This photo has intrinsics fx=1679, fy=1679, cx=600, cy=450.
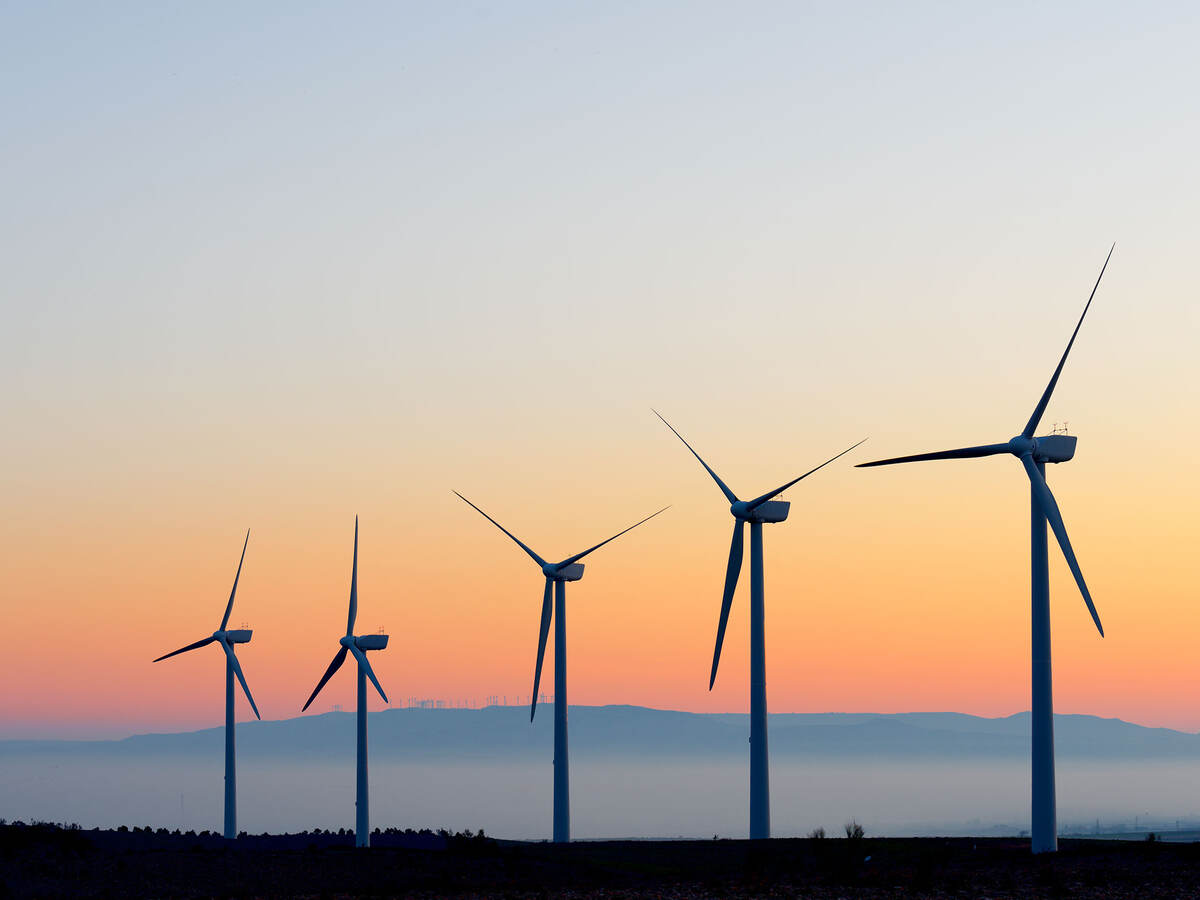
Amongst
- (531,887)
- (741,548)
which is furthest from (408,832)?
(531,887)

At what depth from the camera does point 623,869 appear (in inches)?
2635

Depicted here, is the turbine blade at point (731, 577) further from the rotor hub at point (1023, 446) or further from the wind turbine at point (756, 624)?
the rotor hub at point (1023, 446)

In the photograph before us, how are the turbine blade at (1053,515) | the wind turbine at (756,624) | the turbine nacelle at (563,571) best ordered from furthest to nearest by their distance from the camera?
1. the turbine nacelle at (563,571)
2. the wind turbine at (756,624)
3. the turbine blade at (1053,515)

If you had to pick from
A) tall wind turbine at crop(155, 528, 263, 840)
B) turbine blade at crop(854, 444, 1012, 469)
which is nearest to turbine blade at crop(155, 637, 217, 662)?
tall wind turbine at crop(155, 528, 263, 840)

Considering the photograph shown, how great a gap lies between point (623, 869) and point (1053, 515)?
71.9 feet

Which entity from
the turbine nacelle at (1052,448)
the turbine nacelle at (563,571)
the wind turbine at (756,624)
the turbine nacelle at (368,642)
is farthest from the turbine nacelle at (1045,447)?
the turbine nacelle at (368,642)

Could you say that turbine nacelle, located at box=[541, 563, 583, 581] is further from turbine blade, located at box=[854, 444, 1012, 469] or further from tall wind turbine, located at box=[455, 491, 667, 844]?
turbine blade, located at box=[854, 444, 1012, 469]

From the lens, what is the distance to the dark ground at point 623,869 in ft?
164

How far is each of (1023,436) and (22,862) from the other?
147 feet

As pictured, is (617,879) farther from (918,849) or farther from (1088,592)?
(1088,592)

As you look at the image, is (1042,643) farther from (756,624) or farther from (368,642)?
(368,642)

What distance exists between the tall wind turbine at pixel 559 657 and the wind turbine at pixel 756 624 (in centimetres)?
1111

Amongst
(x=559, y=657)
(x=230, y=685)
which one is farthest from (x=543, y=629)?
(x=230, y=685)

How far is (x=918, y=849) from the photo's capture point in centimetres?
6738
